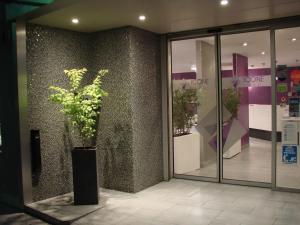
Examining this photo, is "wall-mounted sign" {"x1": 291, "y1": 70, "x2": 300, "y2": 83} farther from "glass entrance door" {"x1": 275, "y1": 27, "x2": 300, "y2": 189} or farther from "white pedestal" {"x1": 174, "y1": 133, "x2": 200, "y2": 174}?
"white pedestal" {"x1": 174, "y1": 133, "x2": 200, "y2": 174}

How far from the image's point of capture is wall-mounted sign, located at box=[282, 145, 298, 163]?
532 cm

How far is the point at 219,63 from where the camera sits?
582 cm

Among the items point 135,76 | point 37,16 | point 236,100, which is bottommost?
point 236,100

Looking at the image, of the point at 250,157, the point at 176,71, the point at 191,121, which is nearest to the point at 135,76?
the point at 176,71

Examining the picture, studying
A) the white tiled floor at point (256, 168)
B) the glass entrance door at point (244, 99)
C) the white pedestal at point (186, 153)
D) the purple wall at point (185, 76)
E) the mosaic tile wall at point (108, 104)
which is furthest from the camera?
the white pedestal at point (186, 153)

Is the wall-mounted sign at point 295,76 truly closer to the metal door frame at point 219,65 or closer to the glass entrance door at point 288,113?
the glass entrance door at point 288,113

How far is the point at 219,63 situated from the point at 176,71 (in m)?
0.89

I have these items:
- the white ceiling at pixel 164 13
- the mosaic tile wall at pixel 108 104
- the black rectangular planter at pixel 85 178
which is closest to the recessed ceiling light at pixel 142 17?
the white ceiling at pixel 164 13

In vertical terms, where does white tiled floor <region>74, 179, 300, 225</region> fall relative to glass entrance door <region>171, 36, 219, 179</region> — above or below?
below

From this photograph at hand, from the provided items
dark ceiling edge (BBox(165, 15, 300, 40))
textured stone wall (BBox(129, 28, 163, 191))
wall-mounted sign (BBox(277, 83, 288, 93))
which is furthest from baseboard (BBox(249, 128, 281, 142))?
dark ceiling edge (BBox(165, 15, 300, 40))

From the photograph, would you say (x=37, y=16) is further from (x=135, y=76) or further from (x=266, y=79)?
(x=266, y=79)

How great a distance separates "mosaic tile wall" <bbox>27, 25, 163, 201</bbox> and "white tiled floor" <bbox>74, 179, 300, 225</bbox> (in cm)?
50

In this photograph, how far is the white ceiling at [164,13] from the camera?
A: 413cm

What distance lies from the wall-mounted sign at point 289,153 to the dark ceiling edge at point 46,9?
386 centimetres
